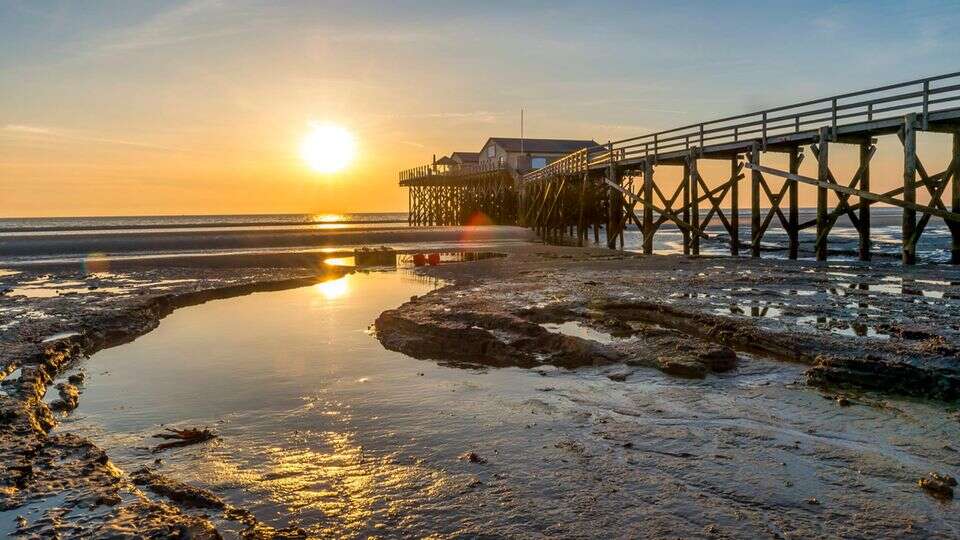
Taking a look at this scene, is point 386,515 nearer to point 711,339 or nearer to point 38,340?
point 711,339

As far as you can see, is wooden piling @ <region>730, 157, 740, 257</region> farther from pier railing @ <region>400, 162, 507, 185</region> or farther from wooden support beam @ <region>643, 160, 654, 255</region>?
pier railing @ <region>400, 162, 507, 185</region>

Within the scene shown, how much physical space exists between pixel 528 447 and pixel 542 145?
5961cm

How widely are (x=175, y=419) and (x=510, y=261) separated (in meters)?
16.4

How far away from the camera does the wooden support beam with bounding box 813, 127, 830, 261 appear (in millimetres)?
18688

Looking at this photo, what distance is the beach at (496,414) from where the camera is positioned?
4.01m

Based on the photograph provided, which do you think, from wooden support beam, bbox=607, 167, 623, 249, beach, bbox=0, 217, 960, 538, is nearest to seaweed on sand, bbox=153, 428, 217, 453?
beach, bbox=0, 217, 960, 538

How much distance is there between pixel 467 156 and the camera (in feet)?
249

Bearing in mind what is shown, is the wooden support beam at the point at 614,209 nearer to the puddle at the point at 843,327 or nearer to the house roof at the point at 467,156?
the puddle at the point at 843,327

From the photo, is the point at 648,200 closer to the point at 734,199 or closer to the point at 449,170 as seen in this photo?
the point at 734,199

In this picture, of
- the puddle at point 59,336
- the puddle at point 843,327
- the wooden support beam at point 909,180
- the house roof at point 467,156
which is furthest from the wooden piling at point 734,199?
the house roof at point 467,156

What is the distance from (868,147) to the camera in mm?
18344

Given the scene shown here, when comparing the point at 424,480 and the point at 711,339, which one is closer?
the point at 424,480

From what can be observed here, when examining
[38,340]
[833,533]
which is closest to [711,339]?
[833,533]

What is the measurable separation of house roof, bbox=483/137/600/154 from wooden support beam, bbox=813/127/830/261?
4283 cm
